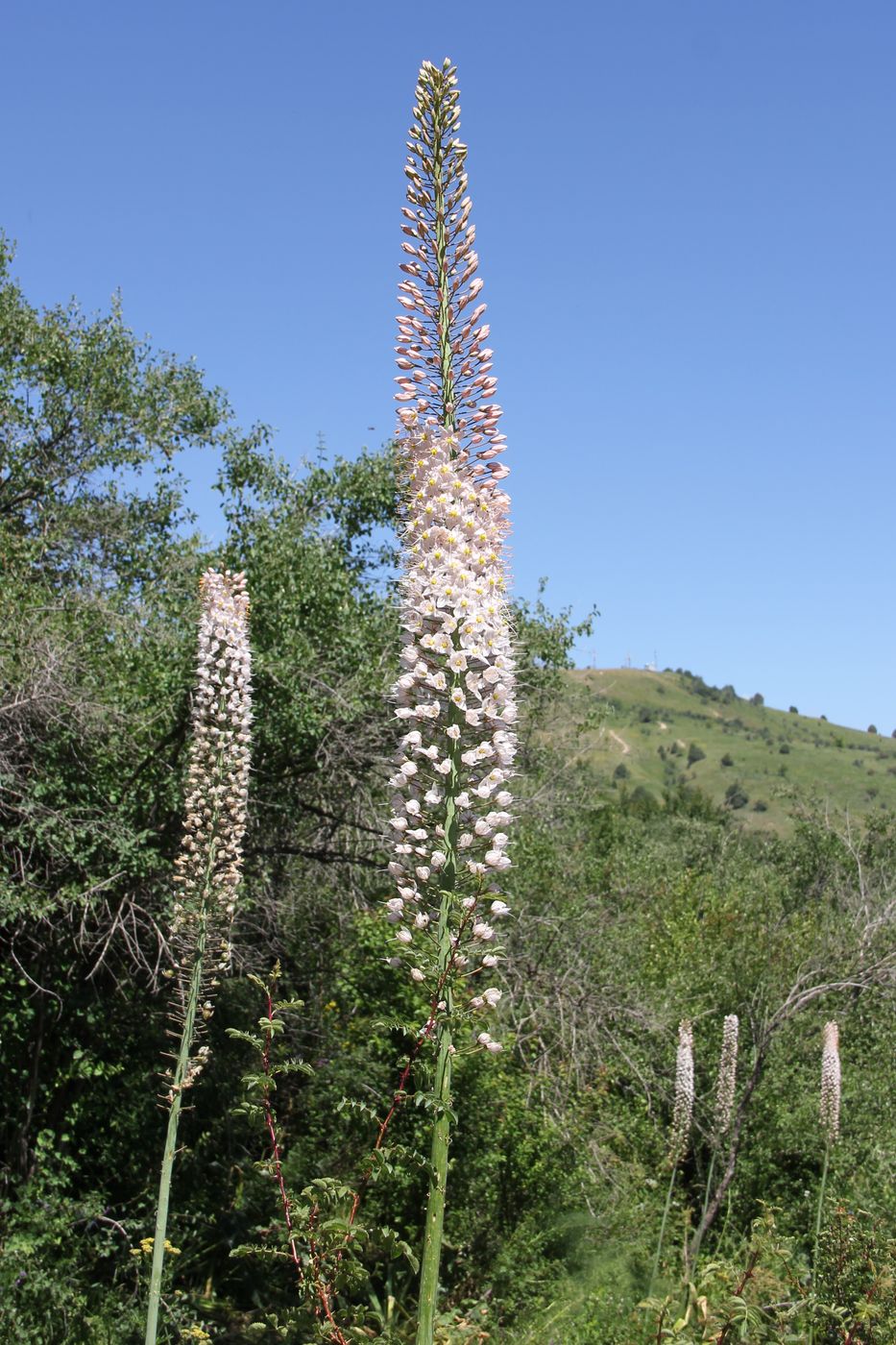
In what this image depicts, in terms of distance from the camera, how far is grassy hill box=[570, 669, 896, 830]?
87438mm

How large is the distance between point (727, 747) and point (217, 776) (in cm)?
11583

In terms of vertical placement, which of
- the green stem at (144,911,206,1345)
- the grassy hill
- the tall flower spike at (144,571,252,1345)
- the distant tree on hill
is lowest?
the green stem at (144,911,206,1345)

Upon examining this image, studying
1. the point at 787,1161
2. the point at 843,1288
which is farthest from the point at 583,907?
the point at 843,1288

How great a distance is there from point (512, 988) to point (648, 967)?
470 centimetres

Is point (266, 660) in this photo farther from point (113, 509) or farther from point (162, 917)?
point (113, 509)

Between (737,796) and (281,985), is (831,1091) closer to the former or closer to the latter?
(281,985)

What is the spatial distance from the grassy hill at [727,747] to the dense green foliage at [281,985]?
5411cm

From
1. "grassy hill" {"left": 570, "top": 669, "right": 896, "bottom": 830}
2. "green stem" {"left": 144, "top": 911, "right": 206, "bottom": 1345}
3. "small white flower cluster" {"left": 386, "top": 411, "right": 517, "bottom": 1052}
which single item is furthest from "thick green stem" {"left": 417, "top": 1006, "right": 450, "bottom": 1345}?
"grassy hill" {"left": 570, "top": 669, "right": 896, "bottom": 830}

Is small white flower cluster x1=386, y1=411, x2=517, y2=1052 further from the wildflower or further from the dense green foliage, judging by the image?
the wildflower

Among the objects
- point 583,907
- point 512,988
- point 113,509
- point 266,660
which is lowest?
point 512,988

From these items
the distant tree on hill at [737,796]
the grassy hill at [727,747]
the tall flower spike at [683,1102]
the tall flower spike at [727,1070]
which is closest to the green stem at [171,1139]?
the tall flower spike at [683,1102]

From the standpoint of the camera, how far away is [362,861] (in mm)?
10758

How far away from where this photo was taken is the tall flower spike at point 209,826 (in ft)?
17.8

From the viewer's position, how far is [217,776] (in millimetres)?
6047
